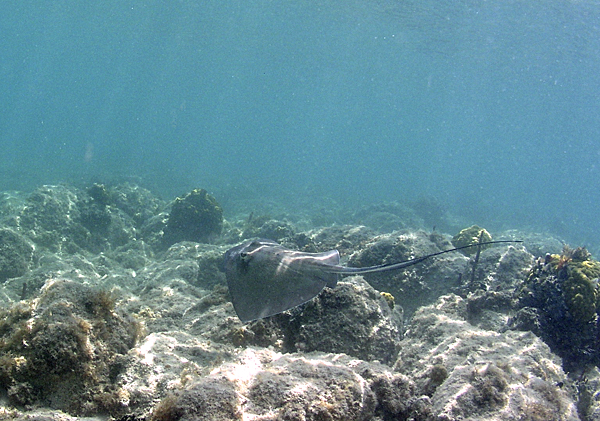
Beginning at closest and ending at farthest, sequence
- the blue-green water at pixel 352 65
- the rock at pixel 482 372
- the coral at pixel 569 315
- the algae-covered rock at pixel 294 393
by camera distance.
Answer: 1. the algae-covered rock at pixel 294 393
2. the rock at pixel 482 372
3. the coral at pixel 569 315
4. the blue-green water at pixel 352 65

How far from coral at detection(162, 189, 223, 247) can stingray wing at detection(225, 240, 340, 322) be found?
896cm

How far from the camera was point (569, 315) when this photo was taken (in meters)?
4.86

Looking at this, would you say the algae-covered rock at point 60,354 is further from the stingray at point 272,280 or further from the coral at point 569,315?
the coral at point 569,315

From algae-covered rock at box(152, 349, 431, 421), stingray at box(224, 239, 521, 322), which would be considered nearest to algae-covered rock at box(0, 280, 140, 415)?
algae-covered rock at box(152, 349, 431, 421)

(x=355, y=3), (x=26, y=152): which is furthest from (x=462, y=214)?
(x=26, y=152)

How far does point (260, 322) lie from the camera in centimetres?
387

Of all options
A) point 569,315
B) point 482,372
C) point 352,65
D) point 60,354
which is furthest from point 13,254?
point 352,65

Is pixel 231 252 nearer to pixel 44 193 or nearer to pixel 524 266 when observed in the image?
pixel 524 266

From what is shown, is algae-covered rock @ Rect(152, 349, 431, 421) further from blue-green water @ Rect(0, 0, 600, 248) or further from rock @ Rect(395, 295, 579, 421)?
blue-green water @ Rect(0, 0, 600, 248)

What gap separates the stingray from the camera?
3.56 meters

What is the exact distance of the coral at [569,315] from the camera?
15.8ft

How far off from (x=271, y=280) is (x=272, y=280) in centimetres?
1

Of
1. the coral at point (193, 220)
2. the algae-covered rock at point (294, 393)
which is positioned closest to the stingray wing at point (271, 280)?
the algae-covered rock at point (294, 393)

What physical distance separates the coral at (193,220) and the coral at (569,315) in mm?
10721
